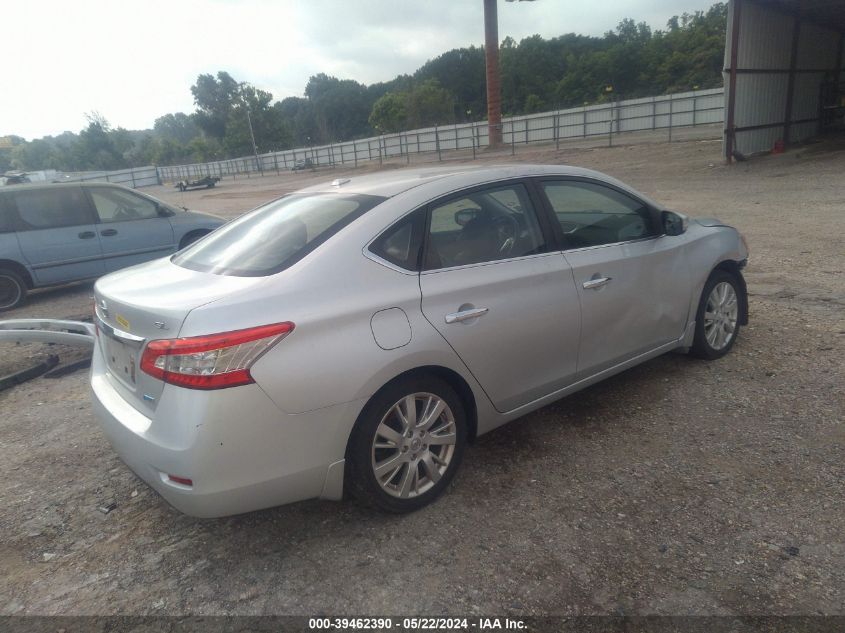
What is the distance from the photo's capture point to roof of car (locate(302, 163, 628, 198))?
3.09 m

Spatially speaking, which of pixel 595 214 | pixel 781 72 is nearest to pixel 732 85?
pixel 781 72

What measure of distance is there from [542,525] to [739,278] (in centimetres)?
287

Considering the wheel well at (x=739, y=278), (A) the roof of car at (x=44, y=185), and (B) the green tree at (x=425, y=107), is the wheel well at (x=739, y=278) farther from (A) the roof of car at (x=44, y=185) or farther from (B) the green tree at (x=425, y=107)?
(B) the green tree at (x=425, y=107)

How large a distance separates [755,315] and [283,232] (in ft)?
14.3

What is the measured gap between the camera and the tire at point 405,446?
2600mm

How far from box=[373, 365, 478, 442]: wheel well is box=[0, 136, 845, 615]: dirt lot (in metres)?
0.32

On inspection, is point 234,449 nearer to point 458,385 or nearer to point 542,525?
point 458,385

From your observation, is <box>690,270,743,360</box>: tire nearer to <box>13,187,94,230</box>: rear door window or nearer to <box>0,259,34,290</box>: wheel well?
<box>13,187,94,230</box>: rear door window

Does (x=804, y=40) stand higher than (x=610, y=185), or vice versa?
(x=804, y=40)

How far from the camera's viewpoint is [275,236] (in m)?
2.96

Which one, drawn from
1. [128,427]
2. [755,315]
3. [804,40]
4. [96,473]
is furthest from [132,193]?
[804,40]

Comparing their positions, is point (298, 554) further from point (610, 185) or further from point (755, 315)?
point (755, 315)


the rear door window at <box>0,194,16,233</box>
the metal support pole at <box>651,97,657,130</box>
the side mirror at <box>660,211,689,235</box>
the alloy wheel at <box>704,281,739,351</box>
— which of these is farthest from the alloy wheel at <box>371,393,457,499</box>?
the metal support pole at <box>651,97,657,130</box>

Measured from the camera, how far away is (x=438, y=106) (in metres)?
80.9
